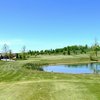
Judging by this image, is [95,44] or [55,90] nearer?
[55,90]

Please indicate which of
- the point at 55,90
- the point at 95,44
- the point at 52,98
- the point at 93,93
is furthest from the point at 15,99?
the point at 95,44

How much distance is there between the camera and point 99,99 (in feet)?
70.6

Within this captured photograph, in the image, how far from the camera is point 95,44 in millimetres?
177000

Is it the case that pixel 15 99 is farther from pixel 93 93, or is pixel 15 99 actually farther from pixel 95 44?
pixel 95 44

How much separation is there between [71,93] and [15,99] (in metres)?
5.09

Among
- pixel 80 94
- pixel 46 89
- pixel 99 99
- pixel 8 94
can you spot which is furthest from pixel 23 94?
pixel 99 99

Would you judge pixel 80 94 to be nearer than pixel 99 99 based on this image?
No

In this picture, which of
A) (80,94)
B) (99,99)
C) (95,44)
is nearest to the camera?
(99,99)

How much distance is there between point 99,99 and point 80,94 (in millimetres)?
2593

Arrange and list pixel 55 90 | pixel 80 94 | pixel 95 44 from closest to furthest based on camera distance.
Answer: pixel 80 94
pixel 55 90
pixel 95 44

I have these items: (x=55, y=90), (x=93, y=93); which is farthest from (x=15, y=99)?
(x=93, y=93)

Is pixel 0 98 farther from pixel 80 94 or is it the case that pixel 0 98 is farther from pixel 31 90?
pixel 80 94

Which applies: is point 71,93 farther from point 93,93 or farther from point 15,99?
point 15,99

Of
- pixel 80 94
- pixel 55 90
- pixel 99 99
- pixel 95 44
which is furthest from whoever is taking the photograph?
pixel 95 44
